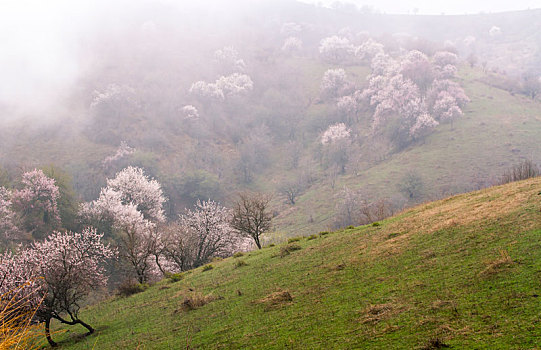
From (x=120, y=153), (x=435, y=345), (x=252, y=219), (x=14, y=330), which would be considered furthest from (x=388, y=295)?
(x=120, y=153)

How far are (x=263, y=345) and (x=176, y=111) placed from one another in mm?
135984

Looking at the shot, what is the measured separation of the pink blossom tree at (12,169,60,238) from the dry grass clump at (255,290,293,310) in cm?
5680

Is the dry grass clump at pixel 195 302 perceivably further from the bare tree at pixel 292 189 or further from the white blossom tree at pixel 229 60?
the white blossom tree at pixel 229 60

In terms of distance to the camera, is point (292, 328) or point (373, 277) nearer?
point (292, 328)

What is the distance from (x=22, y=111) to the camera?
390 ft

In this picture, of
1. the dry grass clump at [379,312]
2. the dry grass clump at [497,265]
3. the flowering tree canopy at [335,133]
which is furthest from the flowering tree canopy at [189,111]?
the dry grass clump at [497,265]

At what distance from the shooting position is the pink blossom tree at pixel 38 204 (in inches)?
2290

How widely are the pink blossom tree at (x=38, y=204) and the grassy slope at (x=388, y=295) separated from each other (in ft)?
153

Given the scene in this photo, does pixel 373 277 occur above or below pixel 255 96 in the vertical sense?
below

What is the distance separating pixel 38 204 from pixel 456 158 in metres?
86.7

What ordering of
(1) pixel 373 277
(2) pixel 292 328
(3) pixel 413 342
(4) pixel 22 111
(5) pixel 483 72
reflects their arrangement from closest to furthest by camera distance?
(3) pixel 413 342, (2) pixel 292 328, (1) pixel 373 277, (4) pixel 22 111, (5) pixel 483 72

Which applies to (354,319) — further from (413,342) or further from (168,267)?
(168,267)

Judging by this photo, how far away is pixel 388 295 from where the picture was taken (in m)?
10.7

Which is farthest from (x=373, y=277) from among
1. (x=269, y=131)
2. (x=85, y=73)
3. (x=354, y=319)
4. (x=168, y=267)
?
(x=85, y=73)
